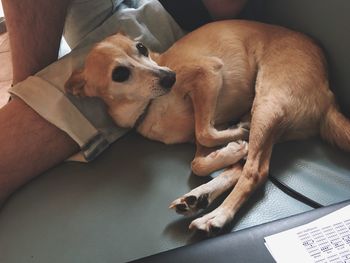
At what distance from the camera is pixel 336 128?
4.27ft

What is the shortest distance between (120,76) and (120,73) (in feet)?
0.03

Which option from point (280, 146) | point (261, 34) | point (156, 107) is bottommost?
point (280, 146)

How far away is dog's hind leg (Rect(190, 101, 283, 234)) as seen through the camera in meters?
1.18

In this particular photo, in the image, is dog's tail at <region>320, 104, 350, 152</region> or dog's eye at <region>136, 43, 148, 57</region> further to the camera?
dog's eye at <region>136, 43, 148, 57</region>

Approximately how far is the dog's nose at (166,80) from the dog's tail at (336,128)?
1.72 feet

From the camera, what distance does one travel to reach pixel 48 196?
1342 mm

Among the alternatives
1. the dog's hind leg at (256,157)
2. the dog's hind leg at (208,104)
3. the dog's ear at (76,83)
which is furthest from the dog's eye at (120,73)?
the dog's hind leg at (256,157)

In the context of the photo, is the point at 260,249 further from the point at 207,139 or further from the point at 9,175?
the point at 9,175

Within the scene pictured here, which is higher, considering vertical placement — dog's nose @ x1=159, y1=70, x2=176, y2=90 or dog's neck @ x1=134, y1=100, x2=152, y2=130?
dog's nose @ x1=159, y1=70, x2=176, y2=90

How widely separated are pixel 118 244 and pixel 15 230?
13.6 inches

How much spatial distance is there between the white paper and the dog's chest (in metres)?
0.59

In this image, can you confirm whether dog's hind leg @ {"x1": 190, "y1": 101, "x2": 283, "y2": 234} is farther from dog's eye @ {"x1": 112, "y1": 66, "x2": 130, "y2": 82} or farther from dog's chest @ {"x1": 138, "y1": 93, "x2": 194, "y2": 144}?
dog's eye @ {"x1": 112, "y1": 66, "x2": 130, "y2": 82}

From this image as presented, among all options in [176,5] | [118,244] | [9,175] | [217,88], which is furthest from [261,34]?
[9,175]

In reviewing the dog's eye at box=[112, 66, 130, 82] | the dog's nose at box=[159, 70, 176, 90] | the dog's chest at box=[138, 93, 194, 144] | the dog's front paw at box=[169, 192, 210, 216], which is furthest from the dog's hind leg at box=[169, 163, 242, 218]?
the dog's eye at box=[112, 66, 130, 82]
